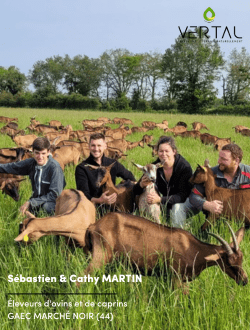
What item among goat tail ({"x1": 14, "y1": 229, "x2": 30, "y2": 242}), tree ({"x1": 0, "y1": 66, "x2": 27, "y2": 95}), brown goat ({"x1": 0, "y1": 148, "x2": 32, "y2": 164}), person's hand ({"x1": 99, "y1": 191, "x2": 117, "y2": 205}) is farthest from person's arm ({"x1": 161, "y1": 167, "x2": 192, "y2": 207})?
tree ({"x1": 0, "y1": 66, "x2": 27, "y2": 95})

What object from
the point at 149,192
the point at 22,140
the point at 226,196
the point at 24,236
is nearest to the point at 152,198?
the point at 149,192

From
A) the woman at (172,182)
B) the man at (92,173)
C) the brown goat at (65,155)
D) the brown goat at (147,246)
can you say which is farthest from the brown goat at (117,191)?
the brown goat at (65,155)

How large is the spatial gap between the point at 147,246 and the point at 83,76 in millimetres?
83058

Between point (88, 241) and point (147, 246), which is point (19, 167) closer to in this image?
point (88, 241)

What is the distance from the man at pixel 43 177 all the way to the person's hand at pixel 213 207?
6.97ft

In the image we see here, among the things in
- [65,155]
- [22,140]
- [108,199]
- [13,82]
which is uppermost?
[13,82]

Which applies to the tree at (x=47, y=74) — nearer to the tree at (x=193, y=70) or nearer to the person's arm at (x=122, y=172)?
the tree at (x=193, y=70)

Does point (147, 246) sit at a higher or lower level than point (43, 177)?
lower

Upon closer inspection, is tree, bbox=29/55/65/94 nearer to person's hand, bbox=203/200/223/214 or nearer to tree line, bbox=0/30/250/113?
tree line, bbox=0/30/250/113

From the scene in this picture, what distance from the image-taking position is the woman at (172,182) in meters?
4.92

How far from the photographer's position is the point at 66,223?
11.4 feet

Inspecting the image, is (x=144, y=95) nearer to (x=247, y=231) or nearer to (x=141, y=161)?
(x=141, y=161)

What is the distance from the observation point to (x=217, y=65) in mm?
62688

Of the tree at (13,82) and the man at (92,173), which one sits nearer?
the man at (92,173)
